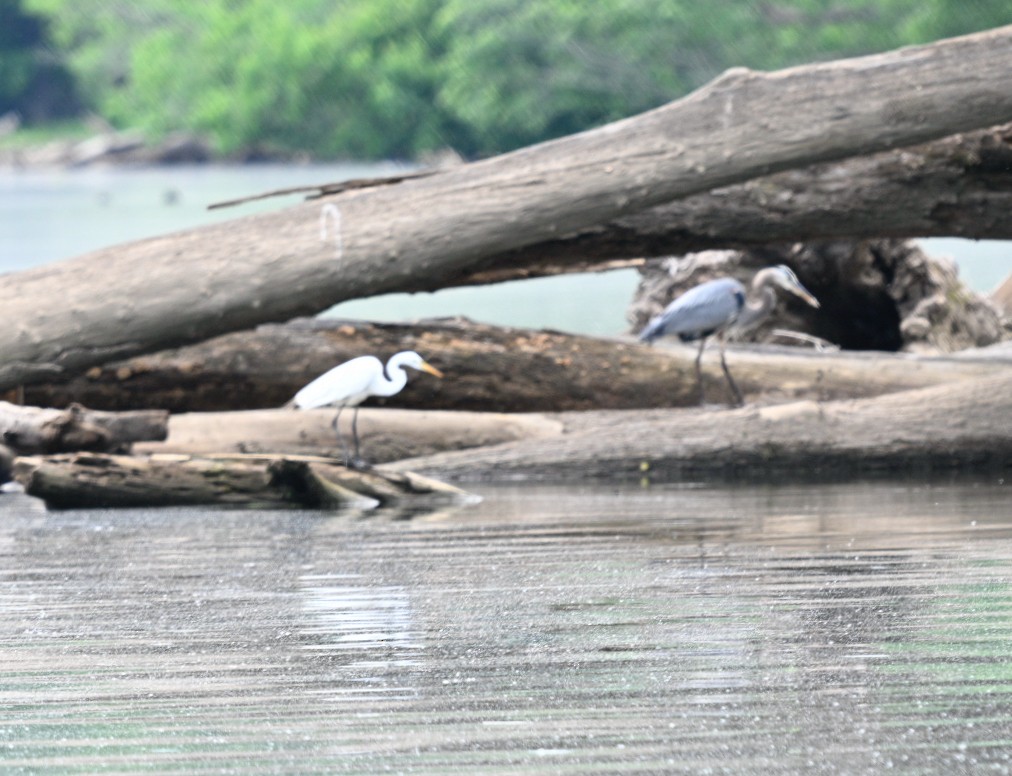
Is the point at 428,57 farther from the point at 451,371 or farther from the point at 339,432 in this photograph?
the point at 339,432

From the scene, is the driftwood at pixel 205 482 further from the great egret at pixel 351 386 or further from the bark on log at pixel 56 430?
the great egret at pixel 351 386

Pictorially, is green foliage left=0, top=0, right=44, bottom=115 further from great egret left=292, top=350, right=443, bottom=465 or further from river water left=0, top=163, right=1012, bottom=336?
great egret left=292, top=350, right=443, bottom=465

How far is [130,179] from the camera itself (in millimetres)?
70438

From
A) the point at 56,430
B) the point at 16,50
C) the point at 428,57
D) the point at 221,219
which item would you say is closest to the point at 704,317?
the point at 56,430

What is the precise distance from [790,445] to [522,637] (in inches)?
161

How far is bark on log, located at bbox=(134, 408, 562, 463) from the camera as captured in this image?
837 centimetres

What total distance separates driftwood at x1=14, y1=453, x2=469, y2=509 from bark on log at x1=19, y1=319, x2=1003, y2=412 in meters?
1.36

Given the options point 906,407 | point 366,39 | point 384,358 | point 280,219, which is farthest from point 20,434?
point 366,39

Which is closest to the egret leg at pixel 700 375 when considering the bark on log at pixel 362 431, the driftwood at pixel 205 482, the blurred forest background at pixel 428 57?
the bark on log at pixel 362 431

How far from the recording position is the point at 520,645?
4.11 metres

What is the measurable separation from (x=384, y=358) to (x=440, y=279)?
1249 mm

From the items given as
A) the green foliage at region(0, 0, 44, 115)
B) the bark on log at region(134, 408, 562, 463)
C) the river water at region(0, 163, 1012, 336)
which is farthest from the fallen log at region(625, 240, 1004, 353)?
the green foliage at region(0, 0, 44, 115)

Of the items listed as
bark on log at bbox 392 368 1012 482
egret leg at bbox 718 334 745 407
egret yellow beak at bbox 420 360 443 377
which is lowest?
bark on log at bbox 392 368 1012 482

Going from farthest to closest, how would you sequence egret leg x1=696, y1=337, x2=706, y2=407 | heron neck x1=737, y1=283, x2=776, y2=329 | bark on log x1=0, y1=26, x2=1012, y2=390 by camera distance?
heron neck x1=737, y1=283, x2=776, y2=329, egret leg x1=696, y1=337, x2=706, y2=407, bark on log x1=0, y1=26, x2=1012, y2=390
